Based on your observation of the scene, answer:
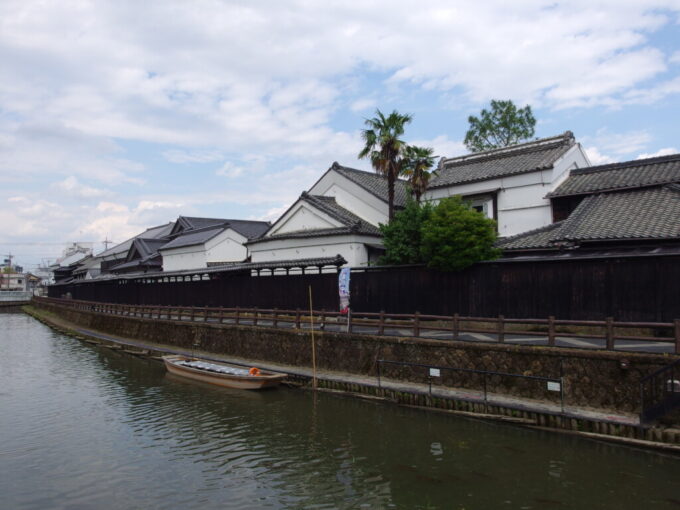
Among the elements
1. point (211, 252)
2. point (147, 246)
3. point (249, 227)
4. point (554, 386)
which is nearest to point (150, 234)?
point (147, 246)

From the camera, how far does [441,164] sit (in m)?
35.5

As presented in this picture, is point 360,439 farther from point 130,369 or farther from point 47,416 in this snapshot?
point 130,369

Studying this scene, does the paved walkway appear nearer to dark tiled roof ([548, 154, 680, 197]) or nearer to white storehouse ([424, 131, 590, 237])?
white storehouse ([424, 131, 590, 237])

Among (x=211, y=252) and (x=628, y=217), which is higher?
(x=211, y=252)

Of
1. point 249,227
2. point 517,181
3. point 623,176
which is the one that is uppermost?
point 249,227

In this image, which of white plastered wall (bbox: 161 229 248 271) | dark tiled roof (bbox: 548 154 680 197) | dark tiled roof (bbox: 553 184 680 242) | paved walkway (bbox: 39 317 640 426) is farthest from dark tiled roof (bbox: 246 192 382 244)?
white plastered wall (bbox: 161 229 248 271)

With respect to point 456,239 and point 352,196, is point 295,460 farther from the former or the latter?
point 352,196

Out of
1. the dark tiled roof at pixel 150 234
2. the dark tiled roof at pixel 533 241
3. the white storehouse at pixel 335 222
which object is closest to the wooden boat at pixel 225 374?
the white storehouse at pixel 335 222

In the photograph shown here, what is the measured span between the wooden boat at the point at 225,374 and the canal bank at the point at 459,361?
128 centimetres

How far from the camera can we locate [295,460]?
1304 centimetres

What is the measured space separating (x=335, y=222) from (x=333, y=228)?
18.0 inches

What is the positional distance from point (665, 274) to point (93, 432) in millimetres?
19059

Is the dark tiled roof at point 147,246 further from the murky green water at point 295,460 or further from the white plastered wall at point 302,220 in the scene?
the murky green water at point 295,460

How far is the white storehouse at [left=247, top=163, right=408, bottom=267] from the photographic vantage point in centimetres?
2969
